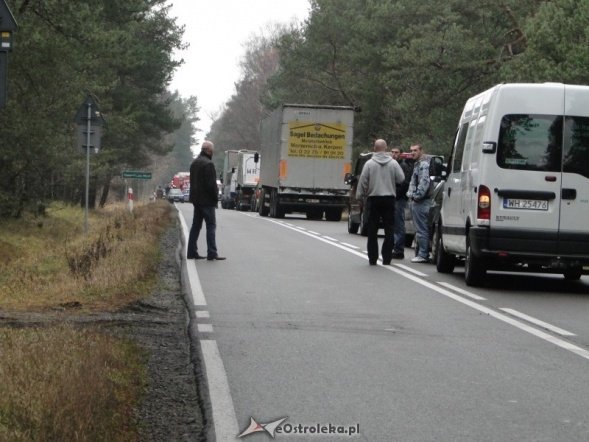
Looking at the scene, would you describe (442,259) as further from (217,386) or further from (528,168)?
(217,386)

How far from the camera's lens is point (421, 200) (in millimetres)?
19906

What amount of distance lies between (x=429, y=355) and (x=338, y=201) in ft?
100

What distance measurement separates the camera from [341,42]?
61.5 m

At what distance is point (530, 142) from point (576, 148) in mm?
576

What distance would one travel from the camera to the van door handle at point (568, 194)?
49.4ft

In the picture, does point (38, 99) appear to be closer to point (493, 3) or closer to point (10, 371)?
point (493, 3)

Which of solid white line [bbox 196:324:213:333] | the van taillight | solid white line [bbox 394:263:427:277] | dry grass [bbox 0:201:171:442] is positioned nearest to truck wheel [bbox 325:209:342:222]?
solid white line [bbox 394:263:427:277]

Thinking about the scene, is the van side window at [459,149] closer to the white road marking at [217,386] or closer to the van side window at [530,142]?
the van side window at [530,142]

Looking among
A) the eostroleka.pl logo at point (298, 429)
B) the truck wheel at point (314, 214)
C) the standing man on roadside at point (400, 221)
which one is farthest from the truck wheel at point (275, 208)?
the eostroleka.pl logo at point (298, 429)

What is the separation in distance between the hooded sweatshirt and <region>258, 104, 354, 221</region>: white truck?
66.6 feet

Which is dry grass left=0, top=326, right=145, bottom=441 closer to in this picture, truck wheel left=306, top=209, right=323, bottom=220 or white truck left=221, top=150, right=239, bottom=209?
truck wheel left=306, top=209, right=323, bottom=220

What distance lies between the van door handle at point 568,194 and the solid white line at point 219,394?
256 inches

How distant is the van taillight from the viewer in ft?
49.4

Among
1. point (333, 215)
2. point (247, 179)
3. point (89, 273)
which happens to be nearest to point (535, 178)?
point (89, 273)
